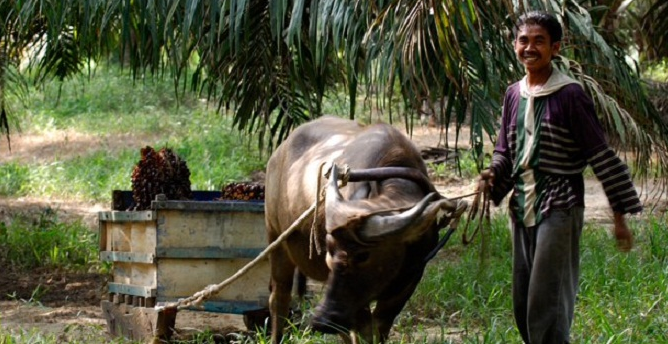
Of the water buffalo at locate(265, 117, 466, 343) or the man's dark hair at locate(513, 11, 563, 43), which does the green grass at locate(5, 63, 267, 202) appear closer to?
the water buffalo at locate(265, 117, 466, 343)

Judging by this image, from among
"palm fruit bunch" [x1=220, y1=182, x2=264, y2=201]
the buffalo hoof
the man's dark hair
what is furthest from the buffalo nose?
"palm fruit bunch" [x1=220, y1=182, x2=264, y2=201]

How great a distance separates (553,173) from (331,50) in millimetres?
3745

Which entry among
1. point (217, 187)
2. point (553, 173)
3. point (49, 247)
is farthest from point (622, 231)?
point (217, 187)

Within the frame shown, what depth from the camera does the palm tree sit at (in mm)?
6812

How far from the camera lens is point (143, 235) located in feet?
21.9

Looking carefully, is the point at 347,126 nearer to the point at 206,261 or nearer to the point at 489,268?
the point at 206,261

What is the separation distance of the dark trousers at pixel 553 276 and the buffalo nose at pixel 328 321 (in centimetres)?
86

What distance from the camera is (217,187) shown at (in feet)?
41.9

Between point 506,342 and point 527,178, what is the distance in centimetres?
129

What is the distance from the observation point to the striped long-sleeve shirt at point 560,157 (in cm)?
462

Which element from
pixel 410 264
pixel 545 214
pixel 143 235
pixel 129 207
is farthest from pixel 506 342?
pixel 129 207

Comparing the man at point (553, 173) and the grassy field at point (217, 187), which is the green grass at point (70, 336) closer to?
the grassy field at point (217, 187)

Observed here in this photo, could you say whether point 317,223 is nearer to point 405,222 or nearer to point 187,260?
point 405,222

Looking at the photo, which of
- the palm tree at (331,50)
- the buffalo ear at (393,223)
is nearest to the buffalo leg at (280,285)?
the palm tree at (331,50)
